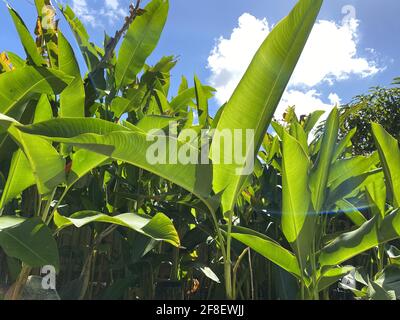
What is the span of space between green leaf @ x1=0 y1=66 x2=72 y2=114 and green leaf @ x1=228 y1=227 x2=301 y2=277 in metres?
0.62

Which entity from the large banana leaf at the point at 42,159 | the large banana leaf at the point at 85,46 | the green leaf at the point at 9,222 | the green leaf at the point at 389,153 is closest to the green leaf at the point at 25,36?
the large banana leaf at the point at 85,46

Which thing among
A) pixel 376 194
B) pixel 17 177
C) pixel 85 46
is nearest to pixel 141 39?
pixel 85 46

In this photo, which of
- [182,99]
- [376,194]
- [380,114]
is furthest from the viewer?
[380,114]

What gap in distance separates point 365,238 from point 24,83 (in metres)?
0.95

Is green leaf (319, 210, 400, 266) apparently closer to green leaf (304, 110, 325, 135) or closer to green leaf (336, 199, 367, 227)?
green leaf (336, 199, 367, 227)

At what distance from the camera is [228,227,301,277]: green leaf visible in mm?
970

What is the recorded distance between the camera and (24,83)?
103 cm

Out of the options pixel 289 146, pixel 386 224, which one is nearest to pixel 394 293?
pixel 386 224

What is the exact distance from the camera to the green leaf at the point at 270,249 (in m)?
0.97

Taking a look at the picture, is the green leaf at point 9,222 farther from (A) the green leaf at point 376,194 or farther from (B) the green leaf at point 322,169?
(A) the green leaf at point 376,194

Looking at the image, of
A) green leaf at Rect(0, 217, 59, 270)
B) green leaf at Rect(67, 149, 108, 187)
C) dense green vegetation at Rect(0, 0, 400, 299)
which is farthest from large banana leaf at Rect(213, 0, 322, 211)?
green leaf at Rect(0, 217, 59, 270)

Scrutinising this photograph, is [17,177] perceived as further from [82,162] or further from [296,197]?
[296,197]

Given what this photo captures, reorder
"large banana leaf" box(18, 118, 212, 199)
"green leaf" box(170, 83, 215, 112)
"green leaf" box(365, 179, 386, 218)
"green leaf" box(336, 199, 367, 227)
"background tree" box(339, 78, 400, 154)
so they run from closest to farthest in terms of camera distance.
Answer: "large banana leaf" box(18, 118, 212, 199) → "green leaf" box(365, 179, 386, 218) → "green leaf" box(336, 199, 367, 227) → "green leaf" box(170, 83, 215, 112) → "background tree" box(339, 78, 400, 154)

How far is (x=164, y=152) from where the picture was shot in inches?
34.8
